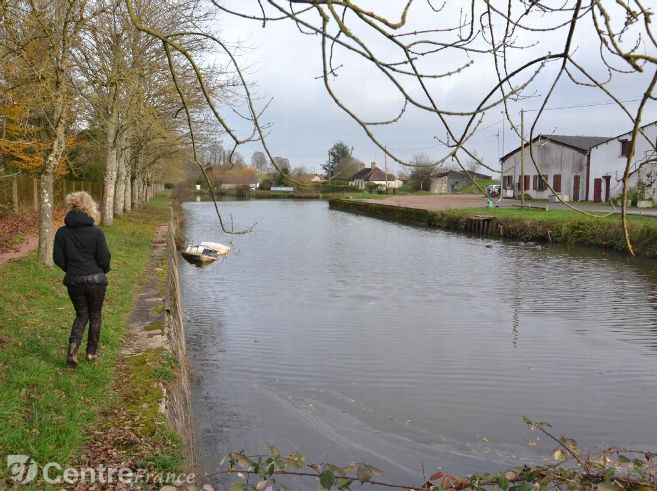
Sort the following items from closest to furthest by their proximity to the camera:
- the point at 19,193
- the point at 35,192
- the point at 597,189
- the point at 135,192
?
the point at 19,193 < the point at 35,192 < the point at 135,192 < the point at 597,189

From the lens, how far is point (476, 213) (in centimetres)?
3525

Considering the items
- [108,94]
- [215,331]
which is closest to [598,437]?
[215,331]

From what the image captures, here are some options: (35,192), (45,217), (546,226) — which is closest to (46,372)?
(45,217)

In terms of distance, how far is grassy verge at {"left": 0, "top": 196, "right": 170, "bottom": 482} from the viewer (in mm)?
4496

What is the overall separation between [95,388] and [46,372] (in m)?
0.52

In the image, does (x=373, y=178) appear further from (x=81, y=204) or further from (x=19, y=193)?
(x=81, y=204)

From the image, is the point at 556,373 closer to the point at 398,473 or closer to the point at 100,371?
the point at 398,473

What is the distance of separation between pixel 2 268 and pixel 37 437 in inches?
320

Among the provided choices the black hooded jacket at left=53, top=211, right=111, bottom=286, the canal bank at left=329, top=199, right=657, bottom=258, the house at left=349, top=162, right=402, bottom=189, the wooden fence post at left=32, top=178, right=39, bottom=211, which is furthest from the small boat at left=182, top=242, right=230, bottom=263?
the house at left=349, top=162, right=402, bottom=189

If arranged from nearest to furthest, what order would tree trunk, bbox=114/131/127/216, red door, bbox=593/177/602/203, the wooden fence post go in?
the wooden fence post < tree trunk, bbox=114/131/127/216 < red door, bbox=593/177/602/203

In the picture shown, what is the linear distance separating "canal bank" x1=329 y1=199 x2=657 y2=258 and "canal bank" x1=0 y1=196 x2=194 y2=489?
12388mm

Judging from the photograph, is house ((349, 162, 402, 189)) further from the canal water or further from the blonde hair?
the blonde hair

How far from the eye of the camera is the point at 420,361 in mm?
10125

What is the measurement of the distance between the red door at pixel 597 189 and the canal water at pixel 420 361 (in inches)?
912
